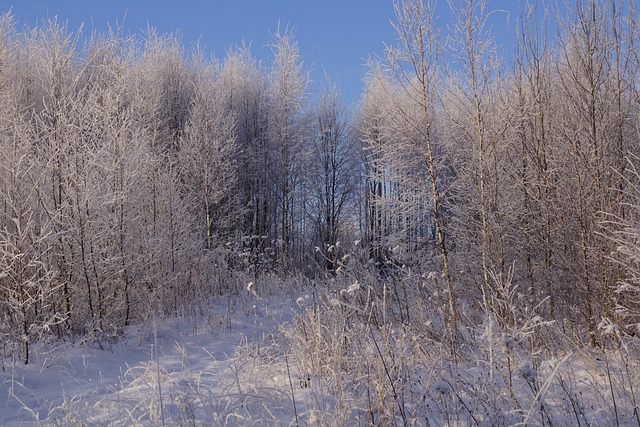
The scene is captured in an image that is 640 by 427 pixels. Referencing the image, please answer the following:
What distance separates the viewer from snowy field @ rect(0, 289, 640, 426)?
317 centimetres

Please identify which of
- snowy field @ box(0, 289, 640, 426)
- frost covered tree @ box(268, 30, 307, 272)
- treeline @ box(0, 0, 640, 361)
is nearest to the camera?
snowy field @ box(0, 289, 640, 426)

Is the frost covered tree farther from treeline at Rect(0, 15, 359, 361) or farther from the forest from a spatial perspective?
the forest

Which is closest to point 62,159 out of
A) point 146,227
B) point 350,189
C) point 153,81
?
point 146,227

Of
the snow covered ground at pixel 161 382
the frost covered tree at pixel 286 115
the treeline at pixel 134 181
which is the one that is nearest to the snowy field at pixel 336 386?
the snow covered ground at pixel 161 382

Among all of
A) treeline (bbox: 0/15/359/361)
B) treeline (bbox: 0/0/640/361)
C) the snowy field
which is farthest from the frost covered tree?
the snowy field

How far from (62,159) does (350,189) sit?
57.4 ft

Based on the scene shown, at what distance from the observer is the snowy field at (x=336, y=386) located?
10.4ft

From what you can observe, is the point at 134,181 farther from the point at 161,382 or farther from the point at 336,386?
the point at 336,386

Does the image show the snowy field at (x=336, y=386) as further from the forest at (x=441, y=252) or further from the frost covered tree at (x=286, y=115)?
the frost covered tree at (x=286, y=115)

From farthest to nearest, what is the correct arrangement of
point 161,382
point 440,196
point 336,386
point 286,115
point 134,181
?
point 286,115, point 134,181, point 440,196, point 161,382, point 336,386

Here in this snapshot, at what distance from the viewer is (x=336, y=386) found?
361 centimetres

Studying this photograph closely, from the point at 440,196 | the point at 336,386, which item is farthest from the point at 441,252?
the point at 336,386

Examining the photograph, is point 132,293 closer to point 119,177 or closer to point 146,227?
point 146,227

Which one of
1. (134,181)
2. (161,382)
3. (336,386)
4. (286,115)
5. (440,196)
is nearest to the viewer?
(336,386)
